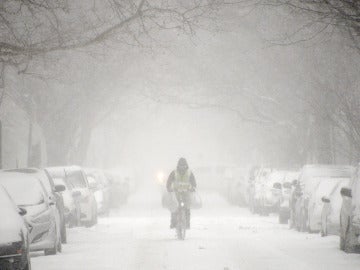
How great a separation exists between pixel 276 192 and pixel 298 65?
12.2m

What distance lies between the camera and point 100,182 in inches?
1677

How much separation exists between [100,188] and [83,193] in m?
6.66

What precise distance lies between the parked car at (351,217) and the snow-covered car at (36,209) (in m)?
5.39

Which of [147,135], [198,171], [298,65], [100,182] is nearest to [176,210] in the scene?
→ [100,182]

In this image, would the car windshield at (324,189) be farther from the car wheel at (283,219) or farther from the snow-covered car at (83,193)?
the car wheel at (283,219)

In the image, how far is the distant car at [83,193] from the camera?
33.8m

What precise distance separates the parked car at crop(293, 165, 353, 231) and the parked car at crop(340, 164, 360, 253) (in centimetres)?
699

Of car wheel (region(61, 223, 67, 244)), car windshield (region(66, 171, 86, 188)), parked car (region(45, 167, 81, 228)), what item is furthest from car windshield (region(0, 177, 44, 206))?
car windshield (region(66, 171, 86, 188))

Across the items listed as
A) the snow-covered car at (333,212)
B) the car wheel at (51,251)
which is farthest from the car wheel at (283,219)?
the car wheel at (51,251)

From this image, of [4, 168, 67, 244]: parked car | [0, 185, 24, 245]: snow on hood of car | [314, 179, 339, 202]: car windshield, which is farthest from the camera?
[314, 179, 339, 202]: car windshield

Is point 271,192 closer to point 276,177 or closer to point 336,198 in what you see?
point 276,177

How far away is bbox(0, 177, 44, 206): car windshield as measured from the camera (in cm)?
2198

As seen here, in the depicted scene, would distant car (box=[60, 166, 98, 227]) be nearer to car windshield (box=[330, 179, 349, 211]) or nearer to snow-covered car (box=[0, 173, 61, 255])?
car windshield (box=[330, 179, 349, 211])

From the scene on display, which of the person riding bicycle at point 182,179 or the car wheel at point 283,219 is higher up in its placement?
the person riding bicycle at point 182,179
